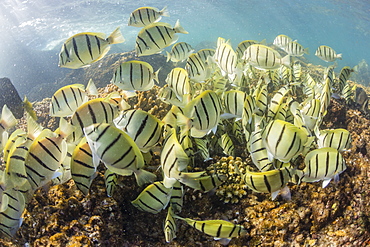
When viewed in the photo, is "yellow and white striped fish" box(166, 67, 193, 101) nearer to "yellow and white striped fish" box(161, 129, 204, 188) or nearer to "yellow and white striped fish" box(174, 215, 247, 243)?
"yellow and white striped fish" box(161, 129, 204, 188)

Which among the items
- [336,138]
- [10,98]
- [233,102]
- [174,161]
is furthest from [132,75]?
[10,98]

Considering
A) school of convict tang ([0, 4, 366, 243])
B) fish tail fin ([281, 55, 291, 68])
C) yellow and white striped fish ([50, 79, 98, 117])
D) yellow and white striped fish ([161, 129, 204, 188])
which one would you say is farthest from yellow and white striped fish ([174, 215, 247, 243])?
fish tail fin ([281, 55, 291, 68])

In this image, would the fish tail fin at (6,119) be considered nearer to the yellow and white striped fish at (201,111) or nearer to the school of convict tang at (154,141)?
the school of convict tang at (154,141)

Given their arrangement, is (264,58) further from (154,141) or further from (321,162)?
(154,141)

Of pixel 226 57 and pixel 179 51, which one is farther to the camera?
pixel 179 51

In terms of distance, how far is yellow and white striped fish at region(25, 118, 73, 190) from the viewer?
1.95m

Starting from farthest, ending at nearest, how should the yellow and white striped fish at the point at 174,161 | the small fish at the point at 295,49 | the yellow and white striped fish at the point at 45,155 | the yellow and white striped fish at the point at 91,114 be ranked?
the small fish at the point at 295,49 < the yellow and white striped fish at the point at 91,114 < the yellow and white striped fish at the point at 45,155 < the yellow and white striped fish at the point at 174,161

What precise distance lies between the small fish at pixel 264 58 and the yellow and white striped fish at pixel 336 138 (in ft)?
3.71

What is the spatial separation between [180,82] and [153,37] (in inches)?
36.2

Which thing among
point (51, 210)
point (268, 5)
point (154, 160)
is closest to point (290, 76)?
point (154, 160)

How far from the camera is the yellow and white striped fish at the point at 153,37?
129 inches

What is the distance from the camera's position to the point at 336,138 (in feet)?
9.53

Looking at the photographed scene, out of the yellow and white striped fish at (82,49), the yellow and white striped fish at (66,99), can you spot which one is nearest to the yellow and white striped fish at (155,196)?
the yellow and white striped fish at (66,99)

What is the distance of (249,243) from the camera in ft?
8.93
